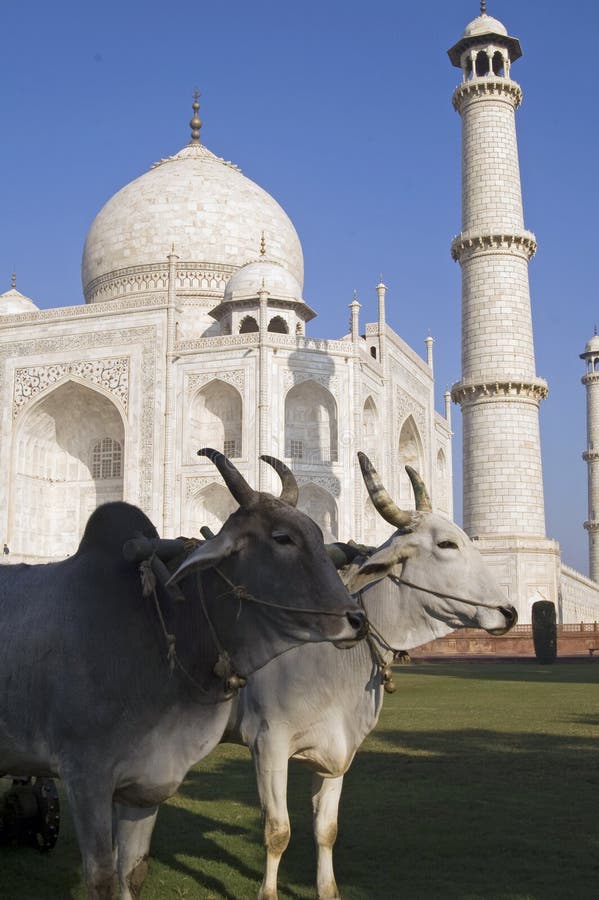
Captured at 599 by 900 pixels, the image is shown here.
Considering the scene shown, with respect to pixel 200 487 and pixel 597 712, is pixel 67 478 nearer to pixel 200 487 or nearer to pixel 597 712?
pixel 200 487

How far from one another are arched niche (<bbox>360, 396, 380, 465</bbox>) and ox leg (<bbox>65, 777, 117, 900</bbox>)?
2347 cm

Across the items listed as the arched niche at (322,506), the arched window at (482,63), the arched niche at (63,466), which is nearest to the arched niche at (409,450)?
the arched niche at (322,506)

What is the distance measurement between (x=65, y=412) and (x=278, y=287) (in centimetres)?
675

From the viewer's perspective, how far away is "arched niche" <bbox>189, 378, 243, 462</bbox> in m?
24.8

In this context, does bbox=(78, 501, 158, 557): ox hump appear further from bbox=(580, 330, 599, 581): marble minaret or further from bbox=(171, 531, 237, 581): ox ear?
bbox=(580, 330, 599, 581): marble minaret

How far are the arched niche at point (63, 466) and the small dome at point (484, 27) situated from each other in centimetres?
1324

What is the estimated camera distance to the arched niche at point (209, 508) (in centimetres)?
2381

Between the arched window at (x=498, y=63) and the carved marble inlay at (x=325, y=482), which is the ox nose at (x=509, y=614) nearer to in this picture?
the carved marble inlay at (x=325, y=482)

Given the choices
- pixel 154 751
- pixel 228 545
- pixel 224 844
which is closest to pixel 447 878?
pixel 224 844

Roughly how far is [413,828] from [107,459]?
2316cm

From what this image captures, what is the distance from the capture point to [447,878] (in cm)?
414

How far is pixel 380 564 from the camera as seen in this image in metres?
3.97

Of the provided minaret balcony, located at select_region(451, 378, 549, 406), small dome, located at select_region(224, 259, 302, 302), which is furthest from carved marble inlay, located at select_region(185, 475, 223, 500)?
minaret balcony, located at select_region(451, 378, 549, 406)

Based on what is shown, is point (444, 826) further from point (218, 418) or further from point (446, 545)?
point (218, 418)
